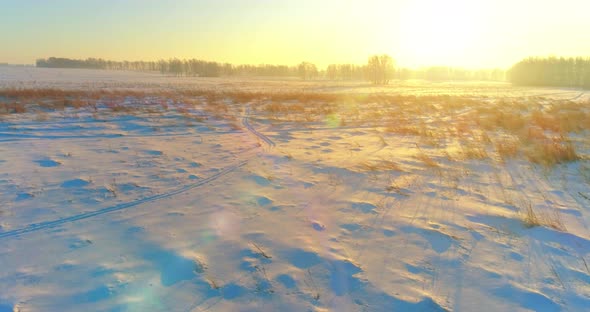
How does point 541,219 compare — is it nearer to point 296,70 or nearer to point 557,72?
point 557,72

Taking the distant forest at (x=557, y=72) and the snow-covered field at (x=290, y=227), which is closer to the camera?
the snow-covered field at (x=290, y=227)

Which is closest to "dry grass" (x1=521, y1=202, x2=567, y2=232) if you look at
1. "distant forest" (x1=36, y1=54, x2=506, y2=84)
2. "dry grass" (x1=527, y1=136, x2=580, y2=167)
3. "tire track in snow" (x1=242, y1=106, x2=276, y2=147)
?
"dry grass" (x1=527, y1=136, x2=580, y2=167)

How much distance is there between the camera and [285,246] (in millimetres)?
3754

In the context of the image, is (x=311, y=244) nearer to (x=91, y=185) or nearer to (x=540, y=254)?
(x=540, y=254)

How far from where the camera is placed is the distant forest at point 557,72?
266 feet

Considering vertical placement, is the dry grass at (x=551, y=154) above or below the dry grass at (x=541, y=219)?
above

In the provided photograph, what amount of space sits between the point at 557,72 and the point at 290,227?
11231 centimetres

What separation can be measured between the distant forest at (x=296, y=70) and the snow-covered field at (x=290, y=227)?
8364 cm

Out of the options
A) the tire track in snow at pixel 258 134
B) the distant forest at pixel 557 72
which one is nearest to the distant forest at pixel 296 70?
the distant forest at pixel 557 72

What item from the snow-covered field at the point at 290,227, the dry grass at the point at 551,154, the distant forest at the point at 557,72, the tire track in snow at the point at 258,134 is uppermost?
the distant forest at the point at 557,72

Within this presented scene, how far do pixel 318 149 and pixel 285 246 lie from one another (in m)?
5.06

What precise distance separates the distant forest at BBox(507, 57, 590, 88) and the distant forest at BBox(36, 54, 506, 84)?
39.9 metres

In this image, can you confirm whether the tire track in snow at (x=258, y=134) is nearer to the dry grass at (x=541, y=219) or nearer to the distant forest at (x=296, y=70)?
the dry grass at (x=541, y=219)

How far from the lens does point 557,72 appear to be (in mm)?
84812
